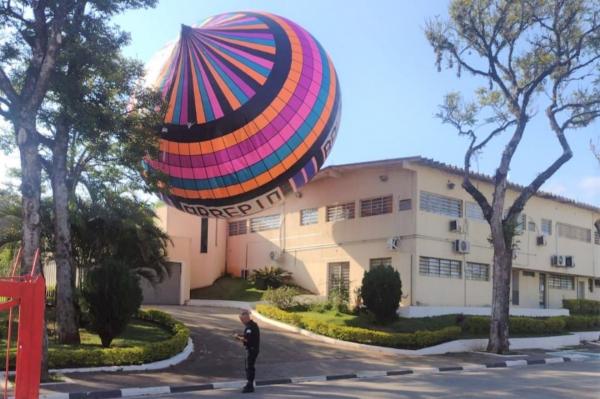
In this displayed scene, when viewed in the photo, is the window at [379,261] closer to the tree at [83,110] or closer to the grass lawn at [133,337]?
the grass lawn at [133,337]

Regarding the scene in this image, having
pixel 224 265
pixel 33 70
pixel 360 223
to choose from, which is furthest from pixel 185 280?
pixel 33 70

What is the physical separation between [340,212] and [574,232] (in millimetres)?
14797

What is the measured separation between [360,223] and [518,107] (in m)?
8.04

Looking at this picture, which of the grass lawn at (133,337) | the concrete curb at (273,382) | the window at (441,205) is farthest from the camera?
the window at (441,205)

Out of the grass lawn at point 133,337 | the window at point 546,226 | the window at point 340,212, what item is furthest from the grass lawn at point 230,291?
the window at point 546,226

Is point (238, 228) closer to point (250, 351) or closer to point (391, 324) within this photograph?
point (391, 324)

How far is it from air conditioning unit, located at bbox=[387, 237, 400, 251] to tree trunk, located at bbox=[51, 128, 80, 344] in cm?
1249

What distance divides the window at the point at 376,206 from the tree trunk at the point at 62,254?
43.7 feet

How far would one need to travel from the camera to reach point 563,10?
19812 millimetres

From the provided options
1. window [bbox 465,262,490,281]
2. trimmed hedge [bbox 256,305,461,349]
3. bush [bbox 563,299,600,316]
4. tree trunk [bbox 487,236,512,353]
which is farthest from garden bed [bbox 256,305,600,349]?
bush [bbox 563,299,600,316]

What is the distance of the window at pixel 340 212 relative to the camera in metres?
26.2

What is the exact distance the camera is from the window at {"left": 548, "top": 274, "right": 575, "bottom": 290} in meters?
32.0

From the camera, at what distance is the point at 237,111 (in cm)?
1727

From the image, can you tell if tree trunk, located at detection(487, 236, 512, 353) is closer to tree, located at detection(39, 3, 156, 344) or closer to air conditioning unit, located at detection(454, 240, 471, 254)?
air conditioning unit, located at detection(454, 240, 471, 254)
